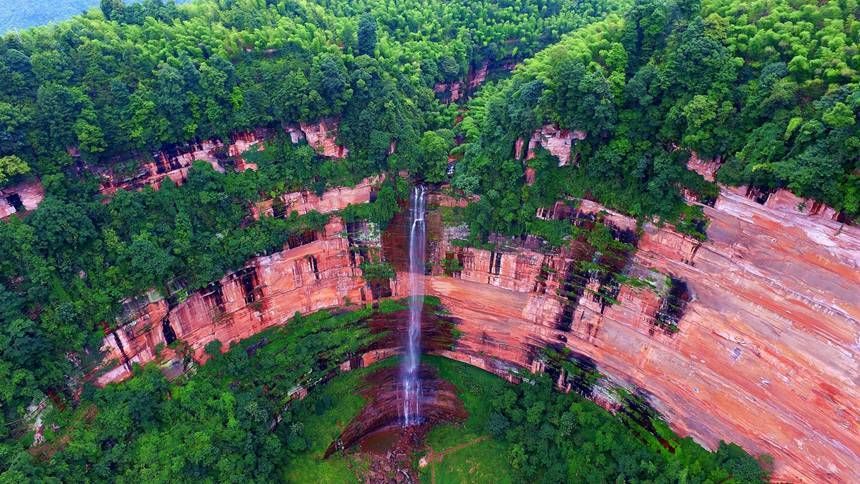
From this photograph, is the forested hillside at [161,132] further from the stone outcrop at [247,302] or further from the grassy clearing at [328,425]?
the grassy clearing at [328,425]

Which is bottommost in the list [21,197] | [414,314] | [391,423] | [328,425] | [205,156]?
[391,423]

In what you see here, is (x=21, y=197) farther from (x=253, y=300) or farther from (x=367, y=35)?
(x=367, y=35)

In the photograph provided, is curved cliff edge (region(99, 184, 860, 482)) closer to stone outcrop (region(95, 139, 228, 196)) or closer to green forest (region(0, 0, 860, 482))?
green forest (region(0, 0, 860, 482))

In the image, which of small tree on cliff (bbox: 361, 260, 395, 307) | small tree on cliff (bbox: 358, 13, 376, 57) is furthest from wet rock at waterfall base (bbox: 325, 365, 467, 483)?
small tree on cliff (bbox: 358, 13, 376, 57)

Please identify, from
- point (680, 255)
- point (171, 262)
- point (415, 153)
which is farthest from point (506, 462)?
point (171, 262)

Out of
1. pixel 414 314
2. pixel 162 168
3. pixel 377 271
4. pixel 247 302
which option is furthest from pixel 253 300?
pixel 414 314

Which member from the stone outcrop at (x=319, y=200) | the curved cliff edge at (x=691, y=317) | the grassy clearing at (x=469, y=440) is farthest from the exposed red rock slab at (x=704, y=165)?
the grassy clearing at (x=469, y=440)
